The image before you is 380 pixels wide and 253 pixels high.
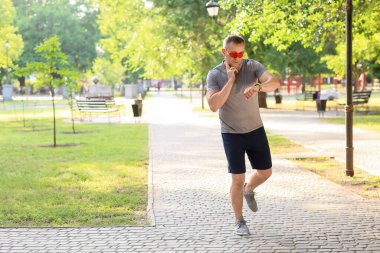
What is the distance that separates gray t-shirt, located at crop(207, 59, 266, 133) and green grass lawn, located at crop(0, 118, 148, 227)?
5.22ft

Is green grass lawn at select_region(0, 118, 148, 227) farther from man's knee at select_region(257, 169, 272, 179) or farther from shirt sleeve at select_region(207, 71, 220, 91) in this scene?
shirt sleeve at select_region(207, 71, 220, 91)

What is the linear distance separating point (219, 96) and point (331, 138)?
11473mm

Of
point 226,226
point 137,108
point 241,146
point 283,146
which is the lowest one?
point 283,146

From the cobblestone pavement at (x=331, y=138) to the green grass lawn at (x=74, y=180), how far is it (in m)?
3.89

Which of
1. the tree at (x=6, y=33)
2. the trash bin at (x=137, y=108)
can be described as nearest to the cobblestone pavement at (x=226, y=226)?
the trash bin at (x=137, y=108)

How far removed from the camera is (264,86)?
5.54 m

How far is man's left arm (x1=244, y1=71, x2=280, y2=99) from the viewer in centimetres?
545

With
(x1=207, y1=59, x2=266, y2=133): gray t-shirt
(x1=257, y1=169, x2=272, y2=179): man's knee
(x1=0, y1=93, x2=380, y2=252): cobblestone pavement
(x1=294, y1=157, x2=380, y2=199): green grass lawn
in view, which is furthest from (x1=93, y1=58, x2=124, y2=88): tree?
(x1=207, y1=59, x2=266, y2=133): gray t-shirt

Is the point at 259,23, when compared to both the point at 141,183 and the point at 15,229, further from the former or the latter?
the point at 15,229

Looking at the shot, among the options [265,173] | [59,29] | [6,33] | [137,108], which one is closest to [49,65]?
[137,108]

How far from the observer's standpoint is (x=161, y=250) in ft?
17.8

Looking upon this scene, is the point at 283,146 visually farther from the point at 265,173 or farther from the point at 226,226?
the point at 265,173

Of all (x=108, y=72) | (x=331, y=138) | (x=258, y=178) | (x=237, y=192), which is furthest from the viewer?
(x=108, y=72)

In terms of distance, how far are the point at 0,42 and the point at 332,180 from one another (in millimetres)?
44945
